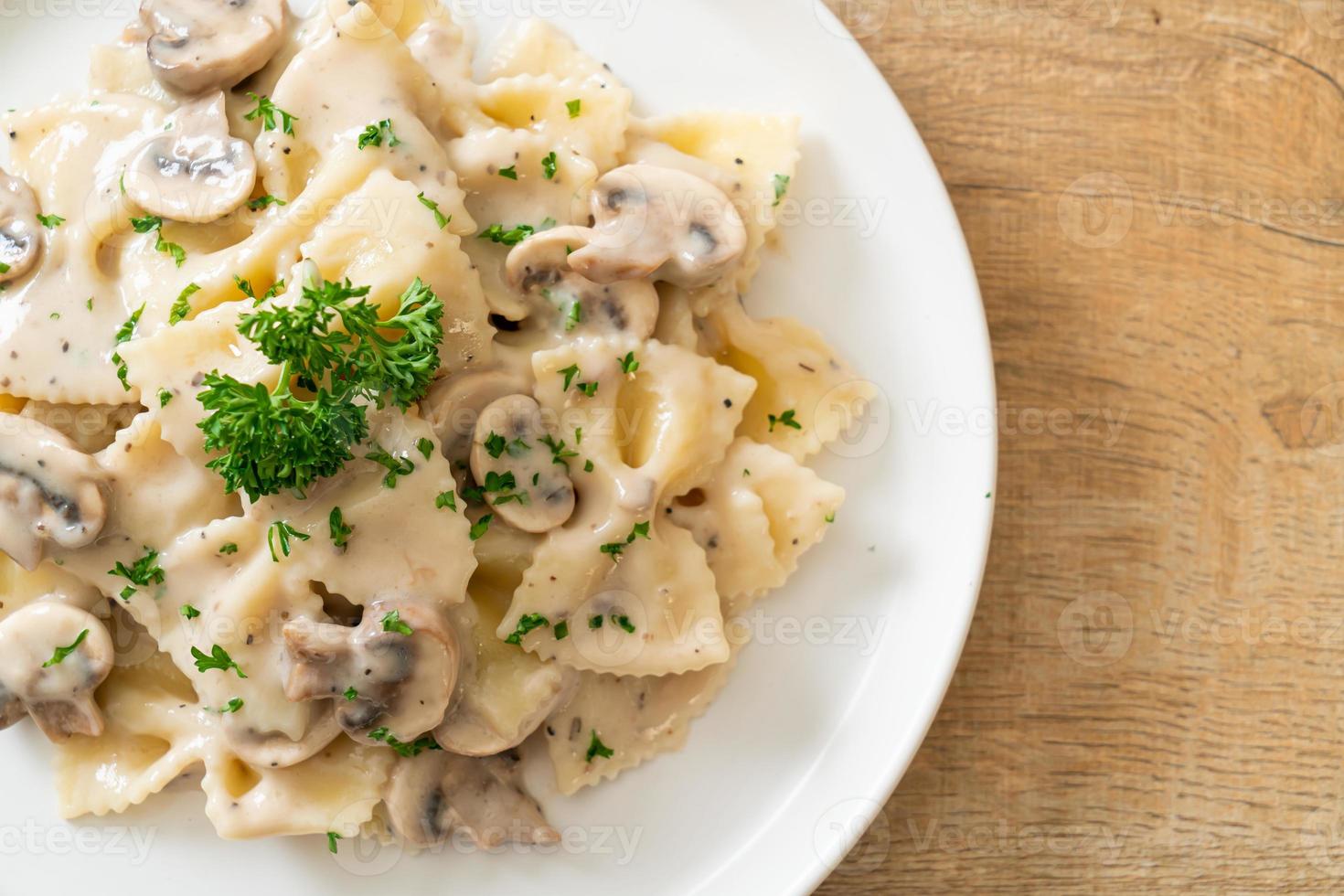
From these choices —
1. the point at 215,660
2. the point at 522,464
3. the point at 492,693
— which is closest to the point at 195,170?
the point at 522,464

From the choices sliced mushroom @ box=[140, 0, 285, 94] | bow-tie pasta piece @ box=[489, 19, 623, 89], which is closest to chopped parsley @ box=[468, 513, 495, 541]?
bow-tie pasta piece @ box=[489, 19, 623, 89]

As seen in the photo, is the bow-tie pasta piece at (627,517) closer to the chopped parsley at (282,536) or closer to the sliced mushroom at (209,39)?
the chopped parsley at (282,536)

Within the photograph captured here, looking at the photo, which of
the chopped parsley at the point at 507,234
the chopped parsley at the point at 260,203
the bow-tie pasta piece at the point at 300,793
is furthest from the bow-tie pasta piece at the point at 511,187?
the bow-tie pasta piece at the point at 300,793

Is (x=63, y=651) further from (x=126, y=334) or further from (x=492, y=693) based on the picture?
(x=492, y=693)

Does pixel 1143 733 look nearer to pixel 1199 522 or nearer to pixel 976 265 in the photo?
pixel 1199 522

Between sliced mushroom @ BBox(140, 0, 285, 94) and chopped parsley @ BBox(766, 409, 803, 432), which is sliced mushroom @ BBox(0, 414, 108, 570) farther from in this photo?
chopped parsley @ BBox(766, 409, 803, 432)

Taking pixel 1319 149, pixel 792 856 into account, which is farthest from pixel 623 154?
pixel 1319 149
